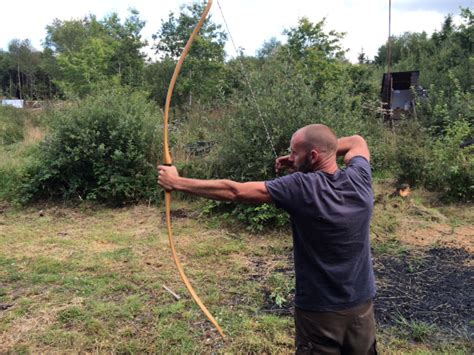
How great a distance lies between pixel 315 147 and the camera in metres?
2.00

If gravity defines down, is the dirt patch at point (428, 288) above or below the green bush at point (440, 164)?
below

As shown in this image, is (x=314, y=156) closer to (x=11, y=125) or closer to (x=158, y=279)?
(x=158, y=279)

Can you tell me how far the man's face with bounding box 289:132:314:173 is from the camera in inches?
79.6

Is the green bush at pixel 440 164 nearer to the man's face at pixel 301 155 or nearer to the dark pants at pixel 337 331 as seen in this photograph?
the dark pants at pixel 337 331

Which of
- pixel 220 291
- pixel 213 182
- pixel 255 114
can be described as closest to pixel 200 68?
pixel 255 114

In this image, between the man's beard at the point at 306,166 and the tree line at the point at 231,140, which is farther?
the tree line at the point at 231,140

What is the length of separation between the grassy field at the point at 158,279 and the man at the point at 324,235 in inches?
48.5

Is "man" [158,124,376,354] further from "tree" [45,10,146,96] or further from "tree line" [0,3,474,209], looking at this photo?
"tree" [45,10,146,96]

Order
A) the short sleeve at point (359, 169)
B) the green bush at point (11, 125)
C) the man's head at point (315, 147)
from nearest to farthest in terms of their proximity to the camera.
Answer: the man's head at point (315, 147) → the short sleeve at point (359, 169) → the green bush at point (11, 125)

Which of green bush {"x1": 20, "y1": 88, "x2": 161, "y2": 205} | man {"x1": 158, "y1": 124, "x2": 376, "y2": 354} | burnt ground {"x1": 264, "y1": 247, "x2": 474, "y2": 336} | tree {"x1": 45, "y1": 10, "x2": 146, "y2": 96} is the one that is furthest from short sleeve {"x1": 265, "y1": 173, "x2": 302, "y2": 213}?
tree {"x1": 45, "y1": 10, "x2": 146, "y2": 96}

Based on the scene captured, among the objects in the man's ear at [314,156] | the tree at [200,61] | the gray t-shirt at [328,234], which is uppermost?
the tree at [200,61]

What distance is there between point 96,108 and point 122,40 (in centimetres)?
1467

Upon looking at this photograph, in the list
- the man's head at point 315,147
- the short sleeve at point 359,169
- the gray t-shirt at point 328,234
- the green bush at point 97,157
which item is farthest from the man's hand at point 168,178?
the green bush at point 97,157

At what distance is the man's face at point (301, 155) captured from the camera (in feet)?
6.63
